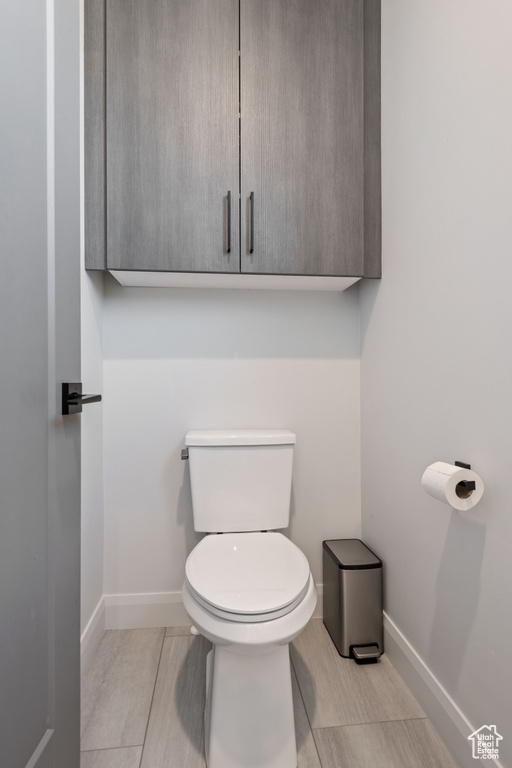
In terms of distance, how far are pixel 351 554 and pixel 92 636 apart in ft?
3.30

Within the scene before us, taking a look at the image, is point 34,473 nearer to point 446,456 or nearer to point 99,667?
point 446,456

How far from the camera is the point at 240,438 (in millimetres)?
1490

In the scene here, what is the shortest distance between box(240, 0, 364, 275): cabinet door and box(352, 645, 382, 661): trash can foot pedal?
1.37 m

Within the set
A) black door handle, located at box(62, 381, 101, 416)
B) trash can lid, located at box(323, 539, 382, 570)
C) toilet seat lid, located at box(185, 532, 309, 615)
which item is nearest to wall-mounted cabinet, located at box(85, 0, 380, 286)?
black door handle, located at box(62, 381, 101, 416)

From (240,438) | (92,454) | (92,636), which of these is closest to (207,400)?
(240,438)

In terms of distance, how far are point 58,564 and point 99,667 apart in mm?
996

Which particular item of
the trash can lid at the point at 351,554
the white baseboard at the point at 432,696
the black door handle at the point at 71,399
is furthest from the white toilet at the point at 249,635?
the black door handle at the point at 71,399

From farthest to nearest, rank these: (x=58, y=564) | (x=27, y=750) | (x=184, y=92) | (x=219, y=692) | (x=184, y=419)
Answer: (x=184, y=419), (x=184, y=92), (x=219, y=692), (x=58, y=564), (x=27, y=750)

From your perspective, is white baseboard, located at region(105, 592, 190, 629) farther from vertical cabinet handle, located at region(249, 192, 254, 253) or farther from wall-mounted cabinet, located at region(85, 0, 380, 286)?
vertical cabinet handle, located at region(249, 192, 254, 253)

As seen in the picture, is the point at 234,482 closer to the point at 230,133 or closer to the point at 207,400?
the point at 207,400

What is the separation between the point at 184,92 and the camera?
54.2 inches

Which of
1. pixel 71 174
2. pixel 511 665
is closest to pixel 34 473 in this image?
pixel 71 174

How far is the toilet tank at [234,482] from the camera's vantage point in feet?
4.88

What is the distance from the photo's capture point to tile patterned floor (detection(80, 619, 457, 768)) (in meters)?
1.05
